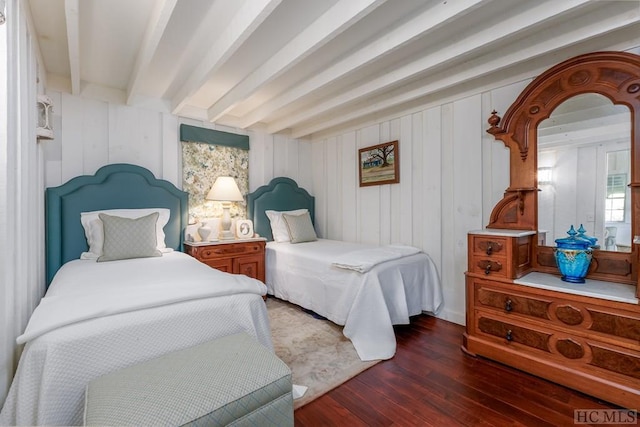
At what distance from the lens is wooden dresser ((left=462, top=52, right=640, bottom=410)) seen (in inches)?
63.7

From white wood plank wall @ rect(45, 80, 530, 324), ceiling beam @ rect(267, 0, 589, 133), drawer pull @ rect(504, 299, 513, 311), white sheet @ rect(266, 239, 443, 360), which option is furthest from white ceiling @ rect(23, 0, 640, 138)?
drawer pull @ rect(504, 299, 513, 311)

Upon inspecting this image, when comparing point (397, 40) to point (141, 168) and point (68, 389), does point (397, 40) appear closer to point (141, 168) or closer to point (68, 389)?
point (68, 389)

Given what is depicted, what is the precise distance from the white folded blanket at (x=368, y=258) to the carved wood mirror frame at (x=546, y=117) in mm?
819

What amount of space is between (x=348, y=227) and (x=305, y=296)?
135cm

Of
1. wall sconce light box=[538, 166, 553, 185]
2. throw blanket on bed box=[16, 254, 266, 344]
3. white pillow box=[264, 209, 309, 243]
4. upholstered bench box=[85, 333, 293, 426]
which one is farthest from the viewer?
white pillow box=[264, 209, 309, 243]

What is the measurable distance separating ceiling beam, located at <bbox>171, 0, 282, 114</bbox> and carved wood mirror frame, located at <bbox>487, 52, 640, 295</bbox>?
1.97 m

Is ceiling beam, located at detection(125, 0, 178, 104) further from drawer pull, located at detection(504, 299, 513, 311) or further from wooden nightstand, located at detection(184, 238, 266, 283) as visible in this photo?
drawer pull, located at detection(504, 299, 513, 311)

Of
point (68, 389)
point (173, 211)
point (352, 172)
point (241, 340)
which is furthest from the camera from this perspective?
point (352, 172)

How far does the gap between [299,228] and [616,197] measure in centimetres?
291

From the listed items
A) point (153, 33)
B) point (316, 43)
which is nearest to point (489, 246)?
point (316, 43)

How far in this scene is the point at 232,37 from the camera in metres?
1.88

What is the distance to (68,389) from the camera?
43.7 inches

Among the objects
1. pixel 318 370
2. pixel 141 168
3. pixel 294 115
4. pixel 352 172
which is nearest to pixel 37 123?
pixel 141 168

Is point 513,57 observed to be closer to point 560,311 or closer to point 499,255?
point 499,255
